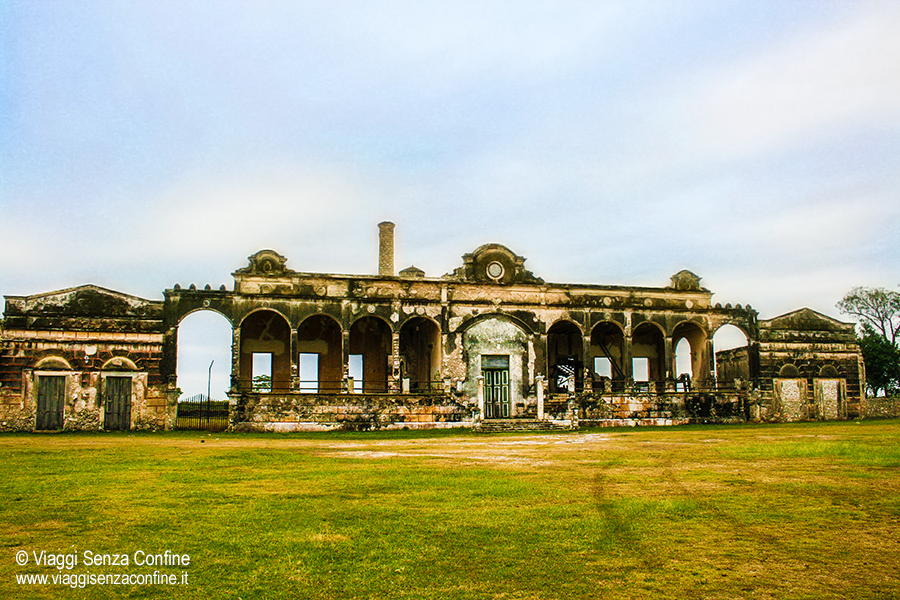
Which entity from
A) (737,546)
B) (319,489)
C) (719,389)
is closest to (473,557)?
(737,546)

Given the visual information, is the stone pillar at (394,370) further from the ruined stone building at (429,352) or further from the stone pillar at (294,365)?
the stone pillar at (294,365)

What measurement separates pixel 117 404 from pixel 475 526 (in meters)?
21.7

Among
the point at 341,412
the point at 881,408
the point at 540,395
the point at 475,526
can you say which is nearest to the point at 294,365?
the point at 341,412

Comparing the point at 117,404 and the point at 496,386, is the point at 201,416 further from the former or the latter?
the point at 496,386

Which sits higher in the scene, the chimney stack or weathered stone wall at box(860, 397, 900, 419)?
the chimney stack

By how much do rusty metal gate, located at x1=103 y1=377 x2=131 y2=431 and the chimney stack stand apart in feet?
37.3

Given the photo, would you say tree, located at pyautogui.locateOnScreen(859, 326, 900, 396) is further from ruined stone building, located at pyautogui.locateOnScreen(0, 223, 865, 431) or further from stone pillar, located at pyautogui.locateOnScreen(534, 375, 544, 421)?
stone pillar, located at pyautogui.locateOnScreen(534, 375, 544, 421)

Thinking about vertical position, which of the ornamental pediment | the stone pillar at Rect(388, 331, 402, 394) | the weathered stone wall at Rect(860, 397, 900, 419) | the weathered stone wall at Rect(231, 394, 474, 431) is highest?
the ornamental pediment

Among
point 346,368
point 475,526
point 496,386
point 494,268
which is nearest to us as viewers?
point 475,526

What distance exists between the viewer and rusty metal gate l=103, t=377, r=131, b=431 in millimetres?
25156

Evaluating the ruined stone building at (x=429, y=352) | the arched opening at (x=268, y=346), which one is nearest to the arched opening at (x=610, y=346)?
the ruined stone building at (x=429, y=352)

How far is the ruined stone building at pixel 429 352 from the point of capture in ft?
82.1

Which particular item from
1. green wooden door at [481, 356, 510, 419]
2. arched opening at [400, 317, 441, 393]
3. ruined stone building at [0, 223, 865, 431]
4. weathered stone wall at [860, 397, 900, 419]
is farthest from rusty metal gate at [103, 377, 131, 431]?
weathered stone wall at [860, 397, 900, 419]

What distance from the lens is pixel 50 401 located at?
81.0ft
